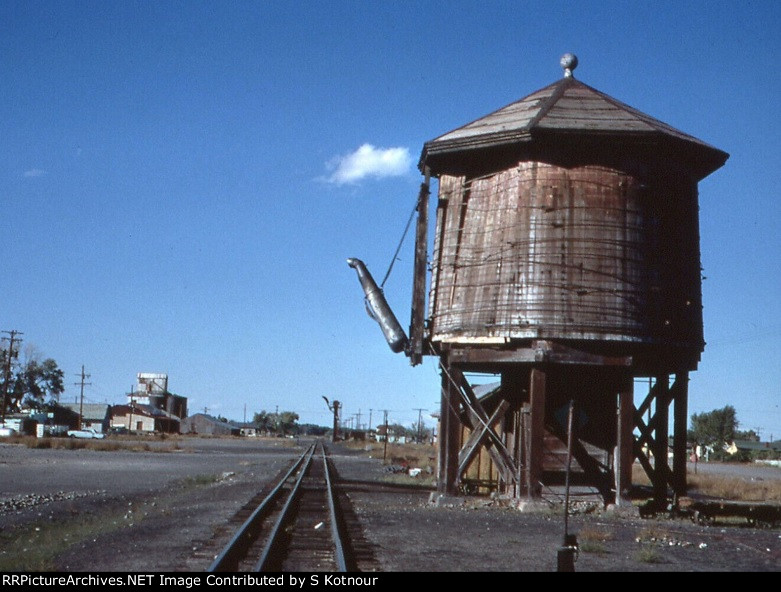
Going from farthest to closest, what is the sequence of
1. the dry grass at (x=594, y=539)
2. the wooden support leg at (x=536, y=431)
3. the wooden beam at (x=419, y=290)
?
the wooden beam at (x=419, y=290) → the wooden support leg at (x=536, y=431) → the dry grass at (x=594, y=539)

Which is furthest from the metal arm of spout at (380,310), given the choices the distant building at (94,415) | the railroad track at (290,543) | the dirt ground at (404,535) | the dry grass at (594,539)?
the distant building at (94,415)

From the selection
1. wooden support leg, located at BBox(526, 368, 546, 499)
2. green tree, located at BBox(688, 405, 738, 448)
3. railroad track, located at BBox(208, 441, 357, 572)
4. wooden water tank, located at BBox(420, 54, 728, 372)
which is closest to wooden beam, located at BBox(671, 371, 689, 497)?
wooden water tank, located at BBox(420, 54, 728, 372)

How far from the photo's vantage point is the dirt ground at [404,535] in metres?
8.85

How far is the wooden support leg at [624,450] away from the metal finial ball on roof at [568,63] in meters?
7.17

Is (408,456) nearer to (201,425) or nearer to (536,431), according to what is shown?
(536,431)

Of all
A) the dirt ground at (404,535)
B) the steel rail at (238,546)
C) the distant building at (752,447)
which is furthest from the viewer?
the distant building at (752,447)

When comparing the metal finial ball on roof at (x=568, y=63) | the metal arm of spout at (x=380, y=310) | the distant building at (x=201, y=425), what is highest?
the metal finial ball on roof at (x=568, y=63)

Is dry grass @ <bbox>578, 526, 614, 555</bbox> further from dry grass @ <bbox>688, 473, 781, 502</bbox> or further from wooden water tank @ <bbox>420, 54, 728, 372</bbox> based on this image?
dry grass @ <bbox>688, 473, 781, 502</bbox>

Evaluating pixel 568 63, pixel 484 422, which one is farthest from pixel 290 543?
pixel 568 63

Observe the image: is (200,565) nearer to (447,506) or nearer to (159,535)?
(159,535)

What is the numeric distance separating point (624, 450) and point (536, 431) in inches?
63.9

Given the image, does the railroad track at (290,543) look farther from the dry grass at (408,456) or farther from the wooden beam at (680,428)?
the dry grass at (408,456)

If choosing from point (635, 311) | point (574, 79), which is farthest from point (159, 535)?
point (574, 79)

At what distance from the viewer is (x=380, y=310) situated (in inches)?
746
